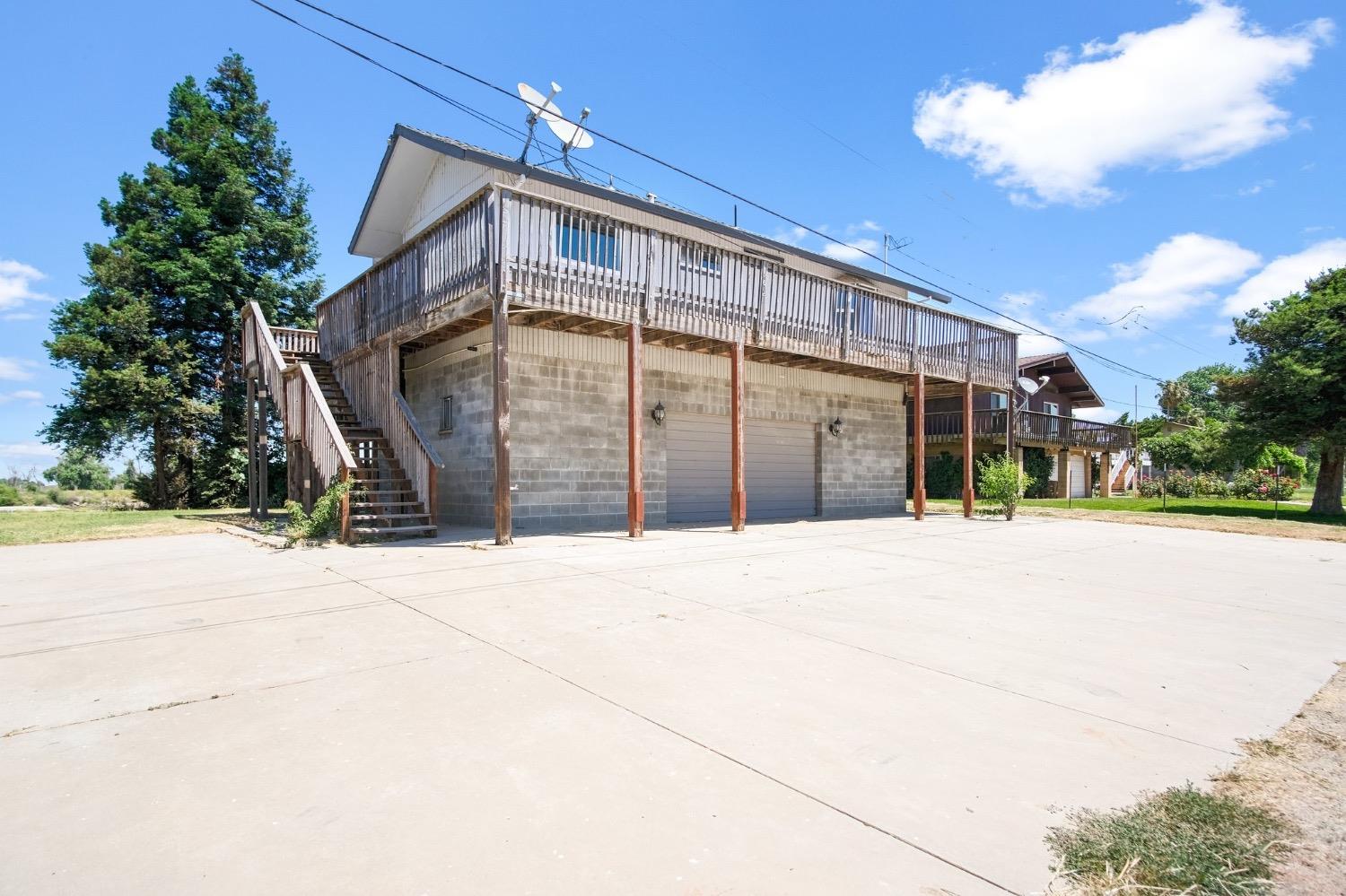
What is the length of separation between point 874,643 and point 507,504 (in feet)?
18.7

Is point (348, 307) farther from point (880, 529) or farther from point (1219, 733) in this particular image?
point (1219, 733)

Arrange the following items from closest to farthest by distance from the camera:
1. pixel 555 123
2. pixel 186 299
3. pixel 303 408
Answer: pixel 303 408 → pixel 555 123 → pixel 186 299

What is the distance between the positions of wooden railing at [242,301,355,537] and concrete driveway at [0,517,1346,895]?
3121 mm

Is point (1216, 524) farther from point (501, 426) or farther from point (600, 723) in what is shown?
point (600, 723)

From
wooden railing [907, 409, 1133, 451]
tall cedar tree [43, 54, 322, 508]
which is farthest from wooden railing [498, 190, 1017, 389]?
tall cedar tree [43, 54, 322, 508]

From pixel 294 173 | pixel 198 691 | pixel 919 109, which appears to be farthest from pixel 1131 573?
pixel 294 173

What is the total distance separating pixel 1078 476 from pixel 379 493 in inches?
1265

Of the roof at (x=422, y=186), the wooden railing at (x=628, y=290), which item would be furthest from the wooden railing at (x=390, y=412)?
the roof at (x=422, y=186)

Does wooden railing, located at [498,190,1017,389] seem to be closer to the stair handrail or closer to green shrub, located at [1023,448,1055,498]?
the stair handrail

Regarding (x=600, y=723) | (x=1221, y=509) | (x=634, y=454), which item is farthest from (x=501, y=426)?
(x=1221, y=509)

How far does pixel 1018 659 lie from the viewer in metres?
4.02

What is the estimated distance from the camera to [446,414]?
1206cm

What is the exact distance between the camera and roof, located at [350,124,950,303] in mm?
12250

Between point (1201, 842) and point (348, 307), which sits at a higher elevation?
point (348, 307)
